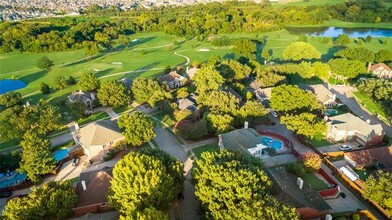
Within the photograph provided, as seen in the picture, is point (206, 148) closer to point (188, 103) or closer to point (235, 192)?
point (188, 103)

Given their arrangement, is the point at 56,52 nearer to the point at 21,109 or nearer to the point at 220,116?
the point at 21,109

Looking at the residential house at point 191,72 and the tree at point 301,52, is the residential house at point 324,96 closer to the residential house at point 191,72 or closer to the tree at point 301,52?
Result: the tree at point 301,52

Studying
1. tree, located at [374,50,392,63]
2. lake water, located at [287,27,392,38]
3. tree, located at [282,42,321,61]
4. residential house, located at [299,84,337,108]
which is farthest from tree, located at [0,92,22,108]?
lake water, located at [287,27,392,38]

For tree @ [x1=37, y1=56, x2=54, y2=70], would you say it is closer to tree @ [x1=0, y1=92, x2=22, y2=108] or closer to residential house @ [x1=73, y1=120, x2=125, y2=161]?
tree @ [x1=0, y1=92, x2=22, y2=108]

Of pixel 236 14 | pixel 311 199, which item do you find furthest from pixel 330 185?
pixel 236 14

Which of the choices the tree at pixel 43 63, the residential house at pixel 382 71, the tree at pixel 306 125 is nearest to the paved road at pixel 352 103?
the residential house at pixel 382 71

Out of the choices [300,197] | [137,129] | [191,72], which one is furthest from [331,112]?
[137,129]
